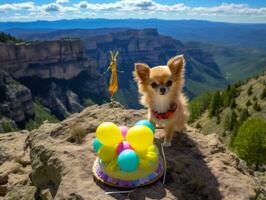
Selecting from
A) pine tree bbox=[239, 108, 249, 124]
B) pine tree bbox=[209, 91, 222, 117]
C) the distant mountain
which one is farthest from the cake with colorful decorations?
pine tree bbox=[209, 91, 222, 117]

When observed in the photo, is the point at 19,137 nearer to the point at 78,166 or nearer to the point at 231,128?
the point at 78,166

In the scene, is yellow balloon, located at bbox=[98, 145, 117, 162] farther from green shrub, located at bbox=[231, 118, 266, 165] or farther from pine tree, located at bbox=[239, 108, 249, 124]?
pine tree, located at bbox=[239, 108, 249, 124]

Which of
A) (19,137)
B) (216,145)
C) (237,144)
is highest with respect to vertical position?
(216,145)

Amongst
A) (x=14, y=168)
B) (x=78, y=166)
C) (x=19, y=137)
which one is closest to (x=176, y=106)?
(x=78, y=166)

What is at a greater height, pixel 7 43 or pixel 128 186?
pixel 128 186

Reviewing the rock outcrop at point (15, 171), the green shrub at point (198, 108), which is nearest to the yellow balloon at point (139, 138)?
the rock outcrop at point (15, 171)

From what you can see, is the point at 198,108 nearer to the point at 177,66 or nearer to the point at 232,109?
the point at 232,109

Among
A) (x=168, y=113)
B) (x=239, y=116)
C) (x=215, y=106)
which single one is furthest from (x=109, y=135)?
(x=215, y=106)
